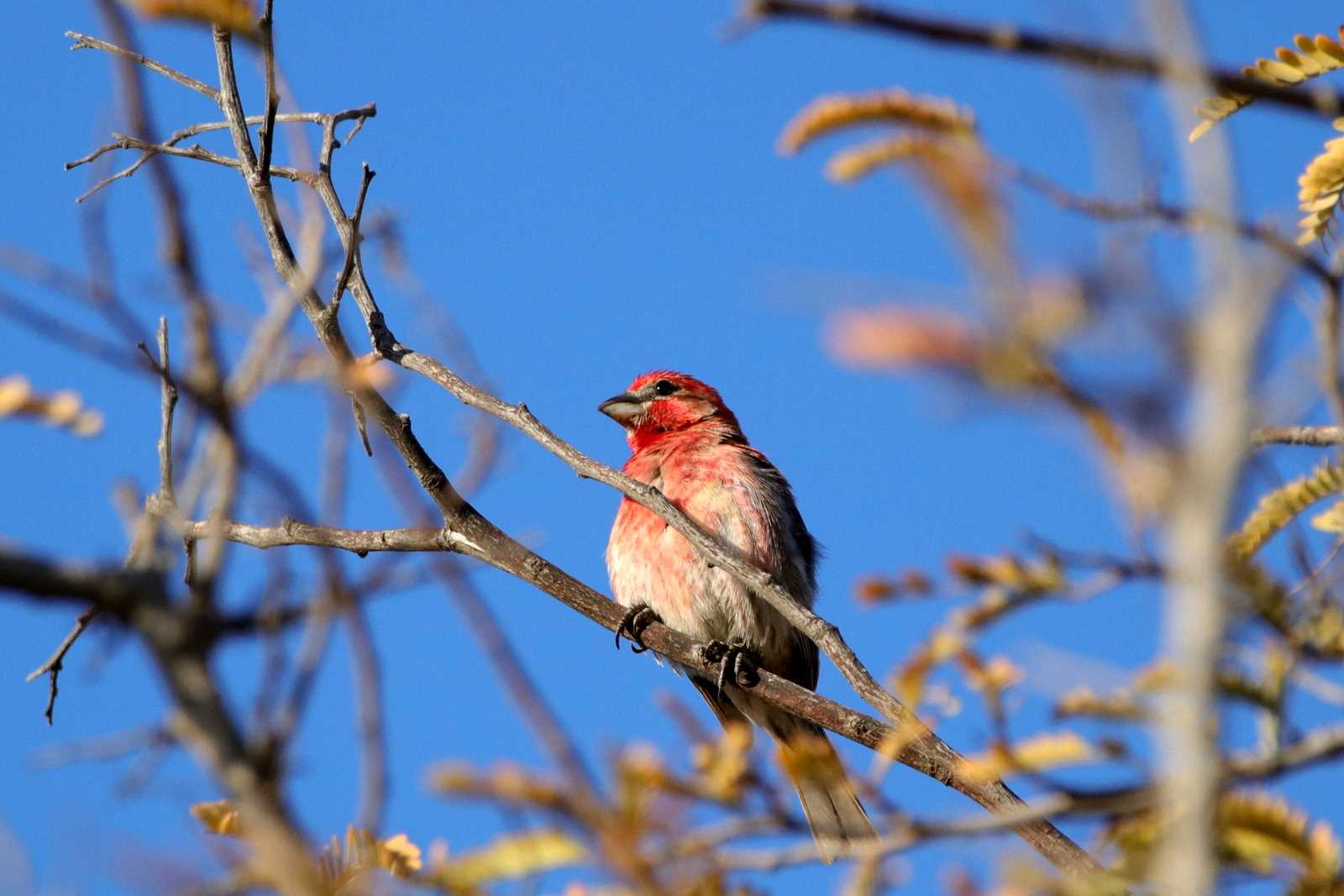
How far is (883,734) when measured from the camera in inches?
195

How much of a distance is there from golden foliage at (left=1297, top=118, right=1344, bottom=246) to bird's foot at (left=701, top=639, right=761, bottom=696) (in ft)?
11.6

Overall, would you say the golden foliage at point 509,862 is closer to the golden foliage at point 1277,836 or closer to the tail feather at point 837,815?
the golden foliage at point 1277,836

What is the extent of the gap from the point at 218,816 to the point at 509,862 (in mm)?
760

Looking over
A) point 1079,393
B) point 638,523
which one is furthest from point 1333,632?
point 638,523

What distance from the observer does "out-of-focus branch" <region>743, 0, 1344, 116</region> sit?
1.83 meters

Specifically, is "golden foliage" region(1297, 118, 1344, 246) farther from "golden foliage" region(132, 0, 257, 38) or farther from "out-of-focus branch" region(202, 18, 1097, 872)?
"golden foliage" region(132, 0, 257, 38)

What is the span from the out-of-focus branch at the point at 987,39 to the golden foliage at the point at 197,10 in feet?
2.64

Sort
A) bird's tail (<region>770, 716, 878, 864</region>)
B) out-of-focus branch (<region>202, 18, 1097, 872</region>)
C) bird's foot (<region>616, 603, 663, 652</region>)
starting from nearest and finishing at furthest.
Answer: out-of-focus branch (<region>202, 18, 1097, 872</region>), bird's tail (<region>770, 716, 878, 864</region>), bird's foot (<region>616, 603, 663, 652</region>)

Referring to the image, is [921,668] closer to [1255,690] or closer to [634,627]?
[1255,690]

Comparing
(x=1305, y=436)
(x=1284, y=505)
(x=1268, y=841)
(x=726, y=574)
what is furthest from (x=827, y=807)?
(x=1268, y=841)

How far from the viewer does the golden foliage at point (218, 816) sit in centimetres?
292

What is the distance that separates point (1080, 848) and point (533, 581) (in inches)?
90.8

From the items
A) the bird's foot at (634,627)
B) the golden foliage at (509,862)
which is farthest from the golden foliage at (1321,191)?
the bird's foot at (634,627)

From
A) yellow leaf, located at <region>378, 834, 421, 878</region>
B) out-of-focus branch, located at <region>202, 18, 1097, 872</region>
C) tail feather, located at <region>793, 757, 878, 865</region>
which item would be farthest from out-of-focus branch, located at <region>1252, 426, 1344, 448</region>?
tail feather, located at <region>793, 757, 878, 865</region>
